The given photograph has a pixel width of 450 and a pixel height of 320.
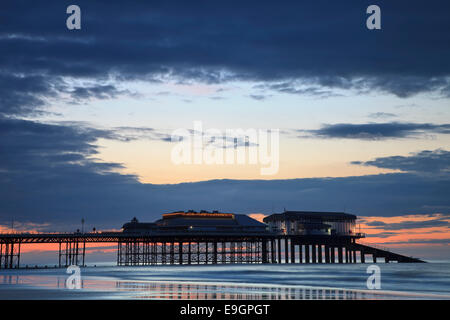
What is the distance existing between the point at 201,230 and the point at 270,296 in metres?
116

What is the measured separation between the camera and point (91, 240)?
150 meters

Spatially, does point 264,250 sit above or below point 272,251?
above

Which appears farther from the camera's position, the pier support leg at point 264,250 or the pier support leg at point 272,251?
the pier support leg at point 272,251

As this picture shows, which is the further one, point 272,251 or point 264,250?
point 272,251

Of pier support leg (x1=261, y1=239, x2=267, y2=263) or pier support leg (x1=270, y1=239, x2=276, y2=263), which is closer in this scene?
pier support leg (x1=261, y1=239, x2=267, y2=263)

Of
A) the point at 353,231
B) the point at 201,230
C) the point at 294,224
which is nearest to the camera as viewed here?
the point at 201,230

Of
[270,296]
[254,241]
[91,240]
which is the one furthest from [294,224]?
[270,296]
